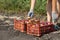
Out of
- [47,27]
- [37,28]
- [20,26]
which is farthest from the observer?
[20,26]

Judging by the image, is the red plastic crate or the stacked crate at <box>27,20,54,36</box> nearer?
the stacked crate at <box>27,20,54,36</box>

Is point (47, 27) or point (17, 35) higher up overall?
point (47, 27)

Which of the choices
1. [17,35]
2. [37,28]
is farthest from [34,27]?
[17,35]

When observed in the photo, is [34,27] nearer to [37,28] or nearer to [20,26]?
[37,28]

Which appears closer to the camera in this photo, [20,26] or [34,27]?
[34,27]

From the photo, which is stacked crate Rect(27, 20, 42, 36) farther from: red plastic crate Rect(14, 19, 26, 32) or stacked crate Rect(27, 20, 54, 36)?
red plastic crate Rect(14, 19, 26, 32)

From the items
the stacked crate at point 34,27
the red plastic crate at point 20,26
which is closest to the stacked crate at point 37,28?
the stacked crate at point 34,27

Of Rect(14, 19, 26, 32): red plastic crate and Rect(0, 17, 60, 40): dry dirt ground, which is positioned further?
Rect(14, 19, 26, 32): red plastic crate

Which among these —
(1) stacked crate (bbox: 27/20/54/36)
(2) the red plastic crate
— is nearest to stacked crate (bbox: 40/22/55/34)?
(1) stacked crate (bbox: 27/20/54/36)

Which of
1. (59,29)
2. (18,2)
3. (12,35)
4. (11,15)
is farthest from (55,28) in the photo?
(18,2)

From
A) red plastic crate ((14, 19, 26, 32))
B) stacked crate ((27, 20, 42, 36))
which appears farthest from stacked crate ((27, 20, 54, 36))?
red plastic crate ((14, 19, 26, 32))

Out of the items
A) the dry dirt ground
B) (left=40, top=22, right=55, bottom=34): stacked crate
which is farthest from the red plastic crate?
(left=40, top=22, right=55, bottom=34): stacked crate

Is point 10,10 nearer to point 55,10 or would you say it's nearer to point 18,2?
point 18,2

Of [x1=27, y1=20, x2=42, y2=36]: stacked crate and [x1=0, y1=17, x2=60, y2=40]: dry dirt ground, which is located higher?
[x1=27, y1=20, x2=42, y2=36]: stacked crate
